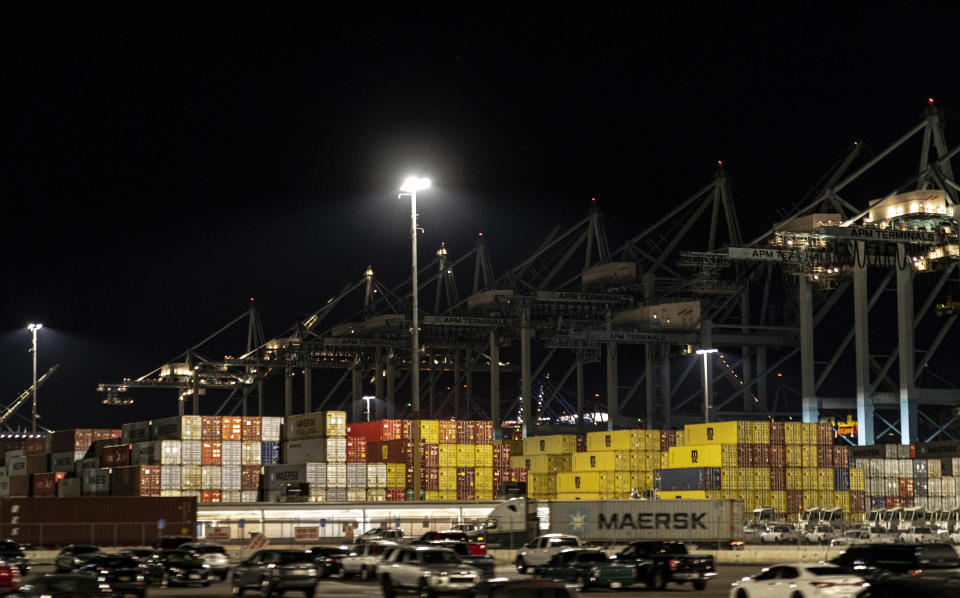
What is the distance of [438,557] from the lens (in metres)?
27.4

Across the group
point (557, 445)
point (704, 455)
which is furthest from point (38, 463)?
point (704, 455)

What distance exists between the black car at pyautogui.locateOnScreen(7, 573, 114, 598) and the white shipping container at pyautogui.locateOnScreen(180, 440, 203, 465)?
140 ft

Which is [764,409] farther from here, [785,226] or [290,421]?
[290,421]

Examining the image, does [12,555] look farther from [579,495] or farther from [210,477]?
[579,495]

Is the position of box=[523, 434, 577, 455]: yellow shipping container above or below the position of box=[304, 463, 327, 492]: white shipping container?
above

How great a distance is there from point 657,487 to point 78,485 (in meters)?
32.7

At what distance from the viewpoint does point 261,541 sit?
3962 centimetres

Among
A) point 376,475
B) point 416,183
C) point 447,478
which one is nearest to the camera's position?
point 416,183

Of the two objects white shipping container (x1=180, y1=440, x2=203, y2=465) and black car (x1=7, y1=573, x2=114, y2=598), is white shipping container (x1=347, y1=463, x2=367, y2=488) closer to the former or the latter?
white shipping container (x1=180, y1=440, x2=203, y2=465)

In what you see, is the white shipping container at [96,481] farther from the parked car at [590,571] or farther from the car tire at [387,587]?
the car tire at [387,587]

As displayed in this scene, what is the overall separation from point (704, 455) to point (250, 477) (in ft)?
79.6

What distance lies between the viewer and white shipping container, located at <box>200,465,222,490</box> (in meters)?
62.9

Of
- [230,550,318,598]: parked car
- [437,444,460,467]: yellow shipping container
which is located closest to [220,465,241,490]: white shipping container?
[437,444,460,467]: yellow shipping container

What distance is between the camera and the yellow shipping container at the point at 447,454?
70.4 metres
